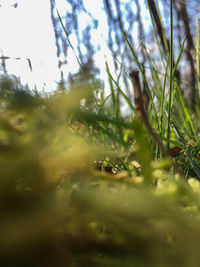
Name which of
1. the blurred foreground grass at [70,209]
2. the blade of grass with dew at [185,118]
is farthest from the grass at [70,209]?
the blade of grass with dew at [185,118]

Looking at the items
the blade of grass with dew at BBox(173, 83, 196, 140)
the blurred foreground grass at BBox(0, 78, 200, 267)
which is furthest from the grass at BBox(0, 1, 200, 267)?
the blade of grass with dew at BBox(173, 83, 196, 140)

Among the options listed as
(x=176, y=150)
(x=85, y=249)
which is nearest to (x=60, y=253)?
(x=85, y=249)

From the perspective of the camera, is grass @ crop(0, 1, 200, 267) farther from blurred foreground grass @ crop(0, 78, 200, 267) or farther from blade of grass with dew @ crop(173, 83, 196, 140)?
blade of grass with dew @ crop(173, 83, 196, 140)

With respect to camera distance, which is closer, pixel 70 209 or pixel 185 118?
pixel 70 209

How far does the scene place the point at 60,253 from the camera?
11 centimetres

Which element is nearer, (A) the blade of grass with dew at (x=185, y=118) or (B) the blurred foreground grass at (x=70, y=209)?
(B) the blurred foreground grass at (x=70, y=209)

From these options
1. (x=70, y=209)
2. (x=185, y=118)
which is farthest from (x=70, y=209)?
(x=185, y=118)

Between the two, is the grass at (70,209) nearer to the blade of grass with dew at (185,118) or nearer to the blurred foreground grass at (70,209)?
the blurred foreground grass at (70,209)

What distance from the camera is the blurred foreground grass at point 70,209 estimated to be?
0.10 meters

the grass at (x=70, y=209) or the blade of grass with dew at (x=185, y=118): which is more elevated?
the grass at (x=70, y=209)

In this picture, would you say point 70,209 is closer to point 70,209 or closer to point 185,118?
point 70,209

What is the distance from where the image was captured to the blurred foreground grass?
0.10m

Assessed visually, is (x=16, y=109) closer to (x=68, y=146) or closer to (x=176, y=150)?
(x=68, y=146)

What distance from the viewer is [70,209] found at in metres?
0.11
